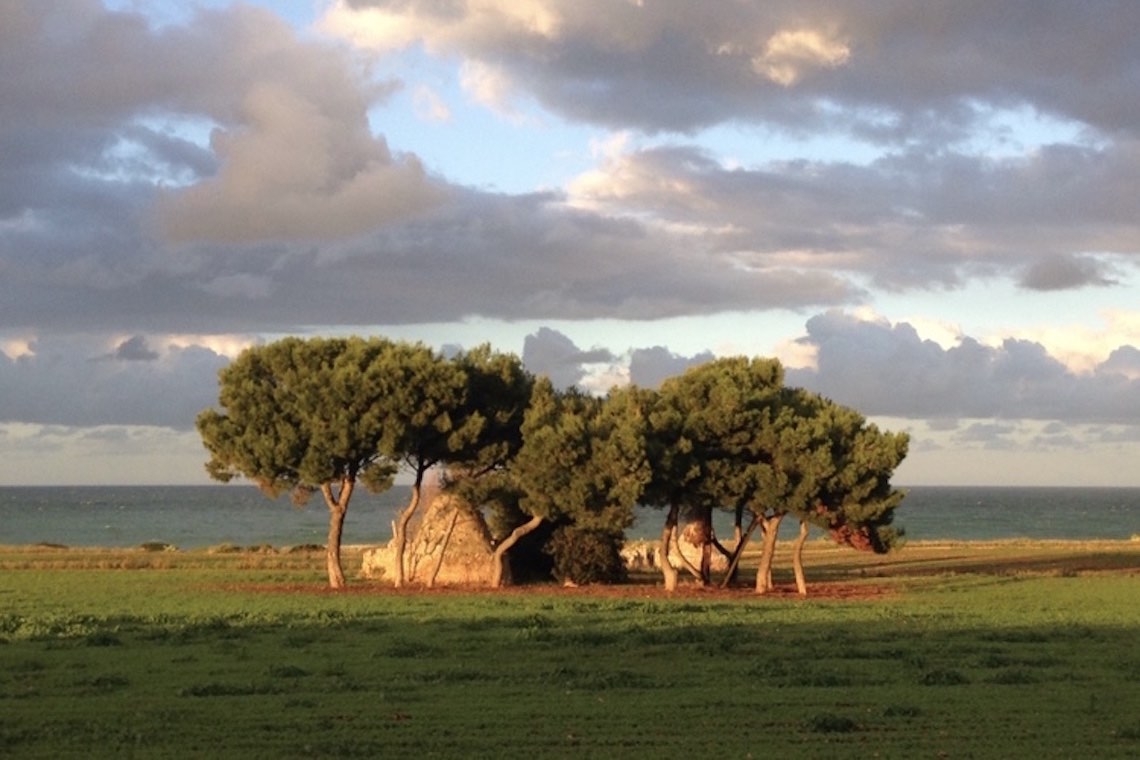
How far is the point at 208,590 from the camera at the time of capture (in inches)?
1748

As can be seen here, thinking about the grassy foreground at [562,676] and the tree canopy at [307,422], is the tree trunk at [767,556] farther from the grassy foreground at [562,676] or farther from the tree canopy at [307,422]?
the tree canopy at [307,422]

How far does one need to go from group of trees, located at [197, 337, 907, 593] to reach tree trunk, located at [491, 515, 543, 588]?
0.11 m

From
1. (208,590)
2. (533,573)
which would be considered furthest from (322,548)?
(208,590)

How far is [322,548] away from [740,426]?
4698 cm

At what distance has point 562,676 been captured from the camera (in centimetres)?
2216

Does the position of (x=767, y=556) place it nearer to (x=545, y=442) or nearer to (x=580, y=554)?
(x=580, y=554)

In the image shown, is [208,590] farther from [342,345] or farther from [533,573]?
[533,573]

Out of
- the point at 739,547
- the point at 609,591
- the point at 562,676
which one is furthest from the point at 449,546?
the point at 562,676

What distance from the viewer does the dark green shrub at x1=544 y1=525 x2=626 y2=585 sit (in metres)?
50.5

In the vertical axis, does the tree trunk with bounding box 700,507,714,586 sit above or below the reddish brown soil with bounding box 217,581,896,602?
above

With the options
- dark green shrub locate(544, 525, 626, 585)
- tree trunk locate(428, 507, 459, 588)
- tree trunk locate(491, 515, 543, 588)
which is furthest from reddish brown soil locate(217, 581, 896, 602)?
tree trunk locate(428, 507, 459, 588)

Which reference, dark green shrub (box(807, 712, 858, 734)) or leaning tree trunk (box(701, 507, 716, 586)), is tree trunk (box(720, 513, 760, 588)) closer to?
leaning tree trunk (box(701, 507, 716, 586))

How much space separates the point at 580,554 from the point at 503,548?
293 centimetres

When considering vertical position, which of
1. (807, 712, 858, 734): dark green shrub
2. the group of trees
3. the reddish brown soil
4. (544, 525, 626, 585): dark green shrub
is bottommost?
the reddish brown soil
